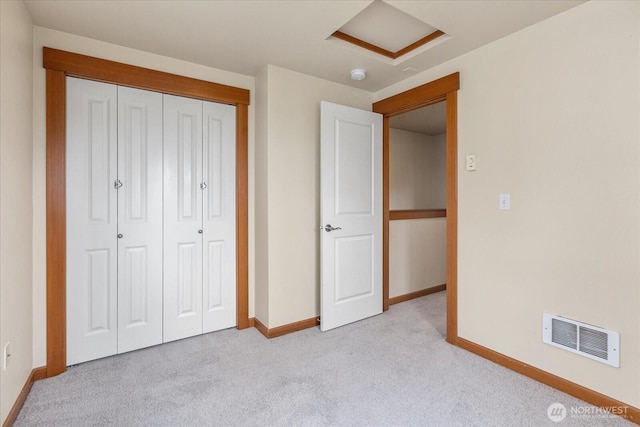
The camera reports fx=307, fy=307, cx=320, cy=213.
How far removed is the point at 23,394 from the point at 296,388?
60.0 inches

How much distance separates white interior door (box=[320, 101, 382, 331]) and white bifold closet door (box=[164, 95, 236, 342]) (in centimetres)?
83

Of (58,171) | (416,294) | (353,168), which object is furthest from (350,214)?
(58,171)

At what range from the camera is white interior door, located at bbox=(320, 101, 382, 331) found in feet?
8.82

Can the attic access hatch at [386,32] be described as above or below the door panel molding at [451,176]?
above

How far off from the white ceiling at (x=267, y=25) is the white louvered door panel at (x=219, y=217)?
502mm

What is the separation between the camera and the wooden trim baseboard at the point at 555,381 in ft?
5.26

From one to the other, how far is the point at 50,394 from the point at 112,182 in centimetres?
136

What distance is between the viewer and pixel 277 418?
160cm

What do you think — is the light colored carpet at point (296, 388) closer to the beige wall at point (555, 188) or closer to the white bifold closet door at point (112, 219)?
the white bifold closet door at point (112, 219)

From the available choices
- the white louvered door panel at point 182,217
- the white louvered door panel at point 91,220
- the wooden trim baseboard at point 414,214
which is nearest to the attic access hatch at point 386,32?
the white louvered door panel at point 182,217

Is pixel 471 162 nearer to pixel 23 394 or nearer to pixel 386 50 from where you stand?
pixel 386 50

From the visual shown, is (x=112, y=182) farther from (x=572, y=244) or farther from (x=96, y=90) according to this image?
(x=572, y=244)

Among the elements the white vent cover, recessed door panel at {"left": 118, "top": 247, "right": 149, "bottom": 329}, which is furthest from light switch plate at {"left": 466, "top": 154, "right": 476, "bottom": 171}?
recessed door panel at {"left": 118, "top": 247, "right": 149, "bottom": 329}

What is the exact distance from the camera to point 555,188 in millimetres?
1870
